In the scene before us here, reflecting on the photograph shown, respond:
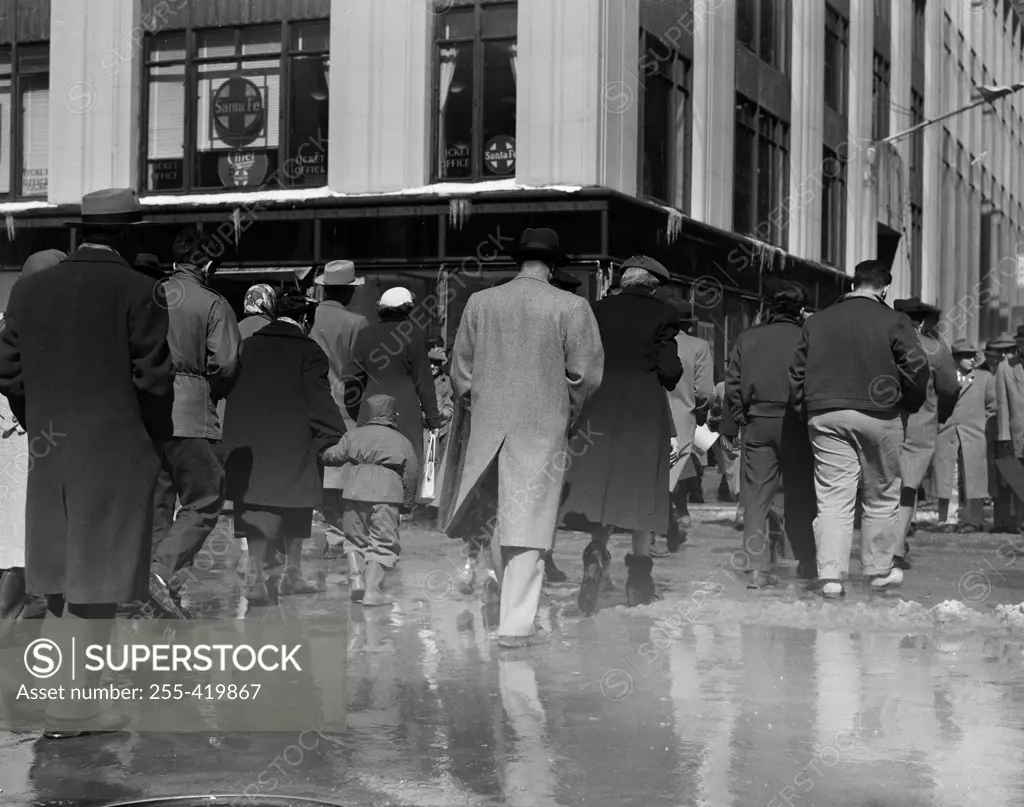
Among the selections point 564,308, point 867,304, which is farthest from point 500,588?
point 867,304

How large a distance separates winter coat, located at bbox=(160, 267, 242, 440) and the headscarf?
1.49 m

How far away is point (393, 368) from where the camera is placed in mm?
11719

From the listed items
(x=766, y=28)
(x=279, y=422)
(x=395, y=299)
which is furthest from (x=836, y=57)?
(x=279, y=422)

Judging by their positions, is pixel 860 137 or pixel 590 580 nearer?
pixel 590 580

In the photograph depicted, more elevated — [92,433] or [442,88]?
[442,88]

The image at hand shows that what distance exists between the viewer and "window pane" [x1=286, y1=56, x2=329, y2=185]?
2239 cm

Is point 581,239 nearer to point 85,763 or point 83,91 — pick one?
point 83,91

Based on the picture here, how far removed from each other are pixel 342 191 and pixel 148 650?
1563 cm

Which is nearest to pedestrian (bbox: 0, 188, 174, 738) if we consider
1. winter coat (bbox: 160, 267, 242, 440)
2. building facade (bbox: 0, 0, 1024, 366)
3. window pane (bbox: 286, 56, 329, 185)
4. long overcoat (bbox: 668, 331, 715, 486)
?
winter coat (bbox: 160, 267, 242, 440)

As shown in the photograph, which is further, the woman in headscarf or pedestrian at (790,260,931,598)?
the woman in headscarf

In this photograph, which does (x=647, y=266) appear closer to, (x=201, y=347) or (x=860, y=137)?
(x=201, y=347)

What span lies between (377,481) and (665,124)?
1495 cm

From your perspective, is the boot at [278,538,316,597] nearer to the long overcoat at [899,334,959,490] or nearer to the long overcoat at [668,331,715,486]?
the long overcoat at [668,331,715,486]

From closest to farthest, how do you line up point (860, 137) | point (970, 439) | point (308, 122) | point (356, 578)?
point (356, 578), point (970, 439), point (308, 122), point (860, 137)
